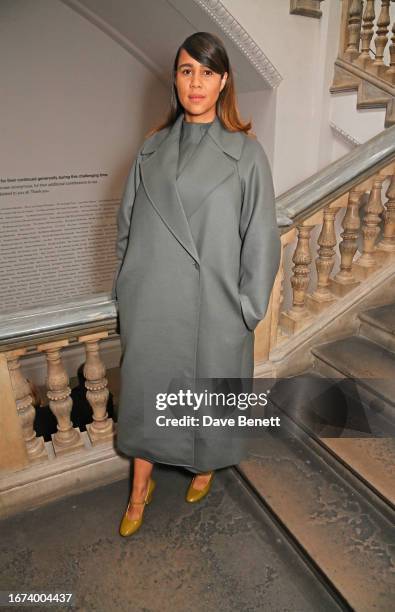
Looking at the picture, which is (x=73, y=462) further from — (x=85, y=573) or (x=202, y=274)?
(x=202, y=274)

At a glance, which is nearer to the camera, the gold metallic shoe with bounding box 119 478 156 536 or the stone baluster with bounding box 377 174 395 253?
the gold metallic shoe with bounding box 119 478 156 536

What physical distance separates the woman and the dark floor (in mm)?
486

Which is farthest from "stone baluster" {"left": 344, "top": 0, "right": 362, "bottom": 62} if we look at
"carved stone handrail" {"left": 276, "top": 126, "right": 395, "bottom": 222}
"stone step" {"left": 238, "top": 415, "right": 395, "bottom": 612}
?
"stone step" {"left": 238, "top": 415, "right": 395, "bottom": 612}

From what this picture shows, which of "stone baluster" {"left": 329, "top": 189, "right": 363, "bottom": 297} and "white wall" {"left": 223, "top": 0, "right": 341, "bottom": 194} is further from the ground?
"white wall" {"left": 223, "top": 0, "right": 341, "bottom": 194}

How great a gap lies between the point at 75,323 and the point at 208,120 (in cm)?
80

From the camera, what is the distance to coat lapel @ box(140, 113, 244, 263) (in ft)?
4.24

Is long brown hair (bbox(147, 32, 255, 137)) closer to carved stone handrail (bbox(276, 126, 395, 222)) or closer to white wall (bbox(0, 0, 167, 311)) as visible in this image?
carved stone handrail (bbox(276, 126, 395, 222))

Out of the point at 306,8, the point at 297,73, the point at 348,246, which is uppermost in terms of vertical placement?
the point at 306,8

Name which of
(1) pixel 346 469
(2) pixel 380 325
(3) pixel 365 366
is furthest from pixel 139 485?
(2) pixel 380 325

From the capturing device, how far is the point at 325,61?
2975 mm

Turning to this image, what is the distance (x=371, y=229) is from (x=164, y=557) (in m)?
1.68

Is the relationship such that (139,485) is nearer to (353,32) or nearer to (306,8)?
(306,8)

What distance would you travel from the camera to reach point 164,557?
1518mm

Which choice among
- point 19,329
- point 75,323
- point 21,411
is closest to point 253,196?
point 75,323
